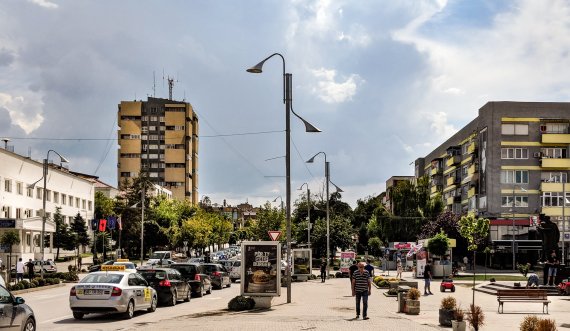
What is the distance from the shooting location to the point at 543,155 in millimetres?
78438

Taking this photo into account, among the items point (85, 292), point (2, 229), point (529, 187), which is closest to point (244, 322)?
point (85, 292)

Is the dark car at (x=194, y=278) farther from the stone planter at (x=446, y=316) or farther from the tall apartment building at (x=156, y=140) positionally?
the tall apartment building at (x=156, y=140)

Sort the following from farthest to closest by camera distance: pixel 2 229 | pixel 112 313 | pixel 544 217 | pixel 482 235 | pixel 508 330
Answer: pixel 544 217 < pixel 482 235 < pixel 2 229 < pixel 112 313 < pixel 508 330

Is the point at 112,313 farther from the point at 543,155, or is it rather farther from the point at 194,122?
the point at 194,122

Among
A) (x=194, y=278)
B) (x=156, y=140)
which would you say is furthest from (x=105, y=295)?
(x=156, y=140)

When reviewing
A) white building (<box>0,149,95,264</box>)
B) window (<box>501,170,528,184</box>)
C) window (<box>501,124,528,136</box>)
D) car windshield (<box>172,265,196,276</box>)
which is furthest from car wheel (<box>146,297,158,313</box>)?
window (<box>501,124,528,136</box>)

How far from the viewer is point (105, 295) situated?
72.2 ft

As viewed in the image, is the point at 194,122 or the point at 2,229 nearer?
the point at 2,229

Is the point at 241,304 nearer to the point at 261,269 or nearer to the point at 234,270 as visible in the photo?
the point at 261,269

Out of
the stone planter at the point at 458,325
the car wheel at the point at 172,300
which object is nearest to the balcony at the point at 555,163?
the car wheel at the point at 172,300

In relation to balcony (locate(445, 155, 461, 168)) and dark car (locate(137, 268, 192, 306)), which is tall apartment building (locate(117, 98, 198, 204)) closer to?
balcony (locate(445, 155, 461, 168))

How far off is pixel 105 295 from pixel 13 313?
24.0 ft

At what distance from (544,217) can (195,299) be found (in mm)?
49597

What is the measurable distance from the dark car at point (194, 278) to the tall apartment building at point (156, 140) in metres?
122
